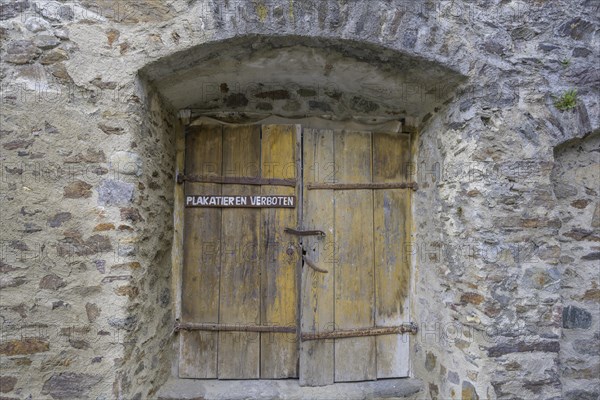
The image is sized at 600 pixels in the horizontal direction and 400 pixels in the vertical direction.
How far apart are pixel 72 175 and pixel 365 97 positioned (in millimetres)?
1747

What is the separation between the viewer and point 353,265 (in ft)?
8.34

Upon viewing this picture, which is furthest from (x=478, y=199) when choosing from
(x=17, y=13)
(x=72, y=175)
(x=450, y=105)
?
(x=17, y=13)

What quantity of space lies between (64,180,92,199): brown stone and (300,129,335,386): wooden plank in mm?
1227

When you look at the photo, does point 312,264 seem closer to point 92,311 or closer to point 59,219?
point 92,311

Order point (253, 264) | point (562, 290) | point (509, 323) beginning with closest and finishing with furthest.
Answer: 1. point (509, 323)
2. point (562, 290)
3. point (253, 264)

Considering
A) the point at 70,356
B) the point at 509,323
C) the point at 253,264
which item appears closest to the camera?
the point at 70,356

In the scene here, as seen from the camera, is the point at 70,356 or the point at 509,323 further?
the point at 509,323

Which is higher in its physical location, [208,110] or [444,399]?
[208,110]

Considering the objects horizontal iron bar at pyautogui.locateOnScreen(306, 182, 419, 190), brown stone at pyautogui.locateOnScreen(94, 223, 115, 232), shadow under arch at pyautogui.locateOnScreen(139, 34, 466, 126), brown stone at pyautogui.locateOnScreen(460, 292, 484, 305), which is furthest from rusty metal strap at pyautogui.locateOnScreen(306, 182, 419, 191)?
brown stone at pyautogui.locateOnScreen(94, 223, 115, 232)

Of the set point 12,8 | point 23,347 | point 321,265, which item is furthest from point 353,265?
point 12,8

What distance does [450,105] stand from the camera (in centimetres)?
229

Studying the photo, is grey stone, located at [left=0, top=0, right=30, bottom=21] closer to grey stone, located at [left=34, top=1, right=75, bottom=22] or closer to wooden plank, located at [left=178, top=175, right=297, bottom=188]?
grey stone, located at [left=34, top=1, right=75, bottom=22]

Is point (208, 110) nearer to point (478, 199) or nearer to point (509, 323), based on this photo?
point (478, 199)

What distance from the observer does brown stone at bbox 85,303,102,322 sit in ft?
6.26
